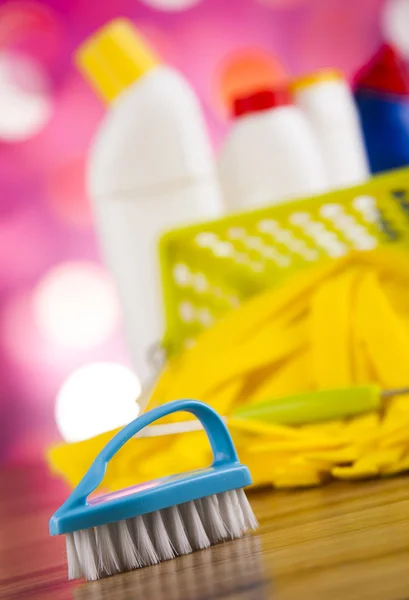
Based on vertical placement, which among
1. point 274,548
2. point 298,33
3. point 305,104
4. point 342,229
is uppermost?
point 298,33

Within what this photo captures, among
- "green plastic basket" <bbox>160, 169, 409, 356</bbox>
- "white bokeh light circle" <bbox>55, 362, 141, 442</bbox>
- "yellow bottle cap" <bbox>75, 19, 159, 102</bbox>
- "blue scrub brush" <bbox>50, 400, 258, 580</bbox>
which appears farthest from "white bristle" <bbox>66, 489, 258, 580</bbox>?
"white bokeh light circle" <bbox>55, 362, 141, 442</bbox>

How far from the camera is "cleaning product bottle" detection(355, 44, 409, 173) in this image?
2.90 feet

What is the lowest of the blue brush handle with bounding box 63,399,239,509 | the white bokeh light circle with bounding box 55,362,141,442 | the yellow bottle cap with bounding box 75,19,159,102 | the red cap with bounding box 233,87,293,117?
the white bokeh light circle with bounding box 55,362,141,442

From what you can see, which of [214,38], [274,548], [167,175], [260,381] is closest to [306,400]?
[260,381]

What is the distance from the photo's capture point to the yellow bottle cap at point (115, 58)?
39.9 inches

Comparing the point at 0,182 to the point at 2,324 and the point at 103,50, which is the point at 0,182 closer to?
the point at 2,324

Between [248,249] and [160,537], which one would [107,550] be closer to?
[160,537]

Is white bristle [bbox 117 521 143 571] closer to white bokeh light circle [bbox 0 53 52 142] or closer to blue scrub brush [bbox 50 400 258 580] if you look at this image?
blue scrub brush [bbox 50 400 258 580]

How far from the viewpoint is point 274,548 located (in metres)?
0.37

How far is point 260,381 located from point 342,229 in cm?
21

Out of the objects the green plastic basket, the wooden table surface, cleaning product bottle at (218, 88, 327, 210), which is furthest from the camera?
cleaning product bottle at (218, 88, 327, 210)

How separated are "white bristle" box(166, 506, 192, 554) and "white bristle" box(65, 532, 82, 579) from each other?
0.04m

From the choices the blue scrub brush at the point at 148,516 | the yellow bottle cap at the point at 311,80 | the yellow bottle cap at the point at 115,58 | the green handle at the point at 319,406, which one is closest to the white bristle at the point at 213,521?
the blue scrub brush at the point at 148,516

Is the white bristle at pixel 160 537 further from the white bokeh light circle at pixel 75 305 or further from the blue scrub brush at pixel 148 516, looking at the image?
the white bokeh light circle at pixel 75 305
